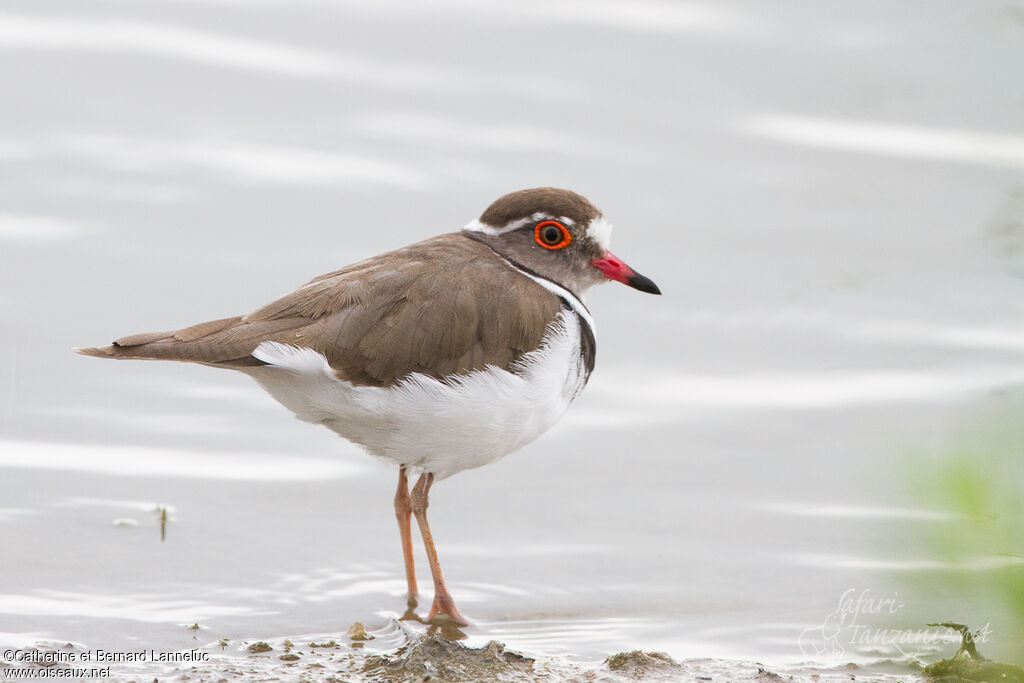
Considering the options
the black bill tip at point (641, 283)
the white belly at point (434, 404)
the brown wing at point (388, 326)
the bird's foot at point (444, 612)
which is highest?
the black bill tip at point (641, 283)

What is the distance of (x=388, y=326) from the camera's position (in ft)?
18.5

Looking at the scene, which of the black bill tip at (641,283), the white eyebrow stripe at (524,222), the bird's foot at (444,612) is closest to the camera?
the bird's foot at (444,612)

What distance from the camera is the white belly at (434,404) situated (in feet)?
18.4

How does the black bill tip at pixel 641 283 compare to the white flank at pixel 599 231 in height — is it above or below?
below

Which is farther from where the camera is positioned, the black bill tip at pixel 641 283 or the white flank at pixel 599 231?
the black bill tip at pixel 641 283

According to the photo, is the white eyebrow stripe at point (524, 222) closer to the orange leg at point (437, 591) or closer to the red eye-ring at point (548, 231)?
the red eye-ring at point (548, 231)

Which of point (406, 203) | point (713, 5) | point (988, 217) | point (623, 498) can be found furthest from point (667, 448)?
point (713, 5)

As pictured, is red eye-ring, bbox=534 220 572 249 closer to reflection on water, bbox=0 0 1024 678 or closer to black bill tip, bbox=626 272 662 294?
black bill tip, bbox=626 272 662 294

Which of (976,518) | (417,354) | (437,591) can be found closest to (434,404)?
(417,354)

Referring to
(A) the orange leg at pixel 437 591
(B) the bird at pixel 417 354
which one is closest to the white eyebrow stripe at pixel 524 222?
(B) the bird at pixel 417 354

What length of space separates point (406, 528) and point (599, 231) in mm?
1635

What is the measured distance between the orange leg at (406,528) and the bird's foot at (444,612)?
14 cm

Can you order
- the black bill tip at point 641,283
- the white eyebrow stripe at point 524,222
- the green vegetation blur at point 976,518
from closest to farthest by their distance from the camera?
the green vegetation blur at point 976,518
the white eyebrow stripe at point 524,222
the black bill tip at point 641,283

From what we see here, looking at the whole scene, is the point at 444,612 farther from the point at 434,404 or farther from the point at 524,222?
the point at 524,222
